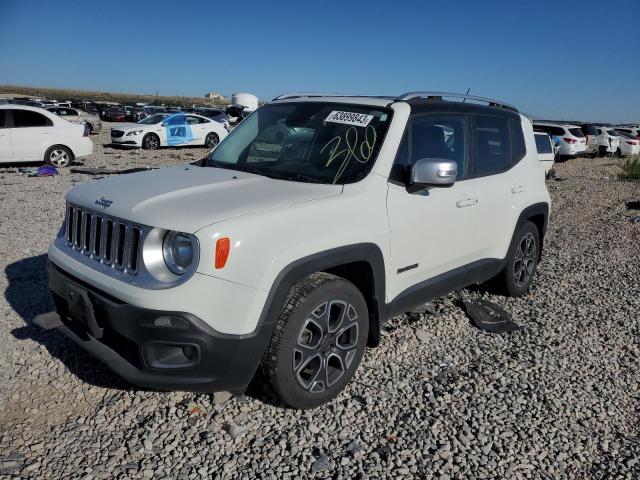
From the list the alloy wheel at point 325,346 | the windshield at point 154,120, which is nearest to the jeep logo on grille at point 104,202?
the alloy wheel at point 325,346

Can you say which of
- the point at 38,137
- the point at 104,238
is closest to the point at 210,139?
the point at 38,137

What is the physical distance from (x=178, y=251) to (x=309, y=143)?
1.43m

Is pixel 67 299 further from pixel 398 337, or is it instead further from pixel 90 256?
pixel 398 337

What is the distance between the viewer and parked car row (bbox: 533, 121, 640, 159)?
72.8 ft

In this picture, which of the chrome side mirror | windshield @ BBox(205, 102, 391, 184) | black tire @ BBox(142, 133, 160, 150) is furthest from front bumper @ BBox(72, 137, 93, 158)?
the chrome side mirror

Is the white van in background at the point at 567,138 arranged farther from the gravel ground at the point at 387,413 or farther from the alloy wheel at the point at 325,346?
the alloy wheel at the point at 325,346

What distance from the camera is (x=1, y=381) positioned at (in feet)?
10.8

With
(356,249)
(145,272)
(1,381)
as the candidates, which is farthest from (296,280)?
(1,381)

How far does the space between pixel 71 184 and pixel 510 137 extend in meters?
9.40

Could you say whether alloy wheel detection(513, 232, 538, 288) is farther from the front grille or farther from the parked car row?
the parked car row

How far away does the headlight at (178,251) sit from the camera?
256cm

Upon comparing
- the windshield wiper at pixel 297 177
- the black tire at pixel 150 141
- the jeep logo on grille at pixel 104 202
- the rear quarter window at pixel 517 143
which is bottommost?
the black tire at pixel 150 141

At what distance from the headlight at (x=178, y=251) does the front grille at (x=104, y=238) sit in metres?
0.15

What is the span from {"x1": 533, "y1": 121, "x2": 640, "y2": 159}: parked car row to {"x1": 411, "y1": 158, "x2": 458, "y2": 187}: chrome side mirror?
18.4 meters
